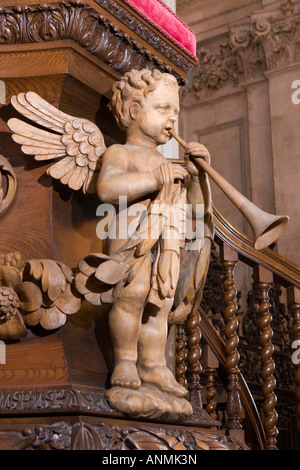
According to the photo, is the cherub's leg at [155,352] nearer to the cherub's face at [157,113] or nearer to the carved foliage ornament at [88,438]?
the carved foliage ornament at [88,438]

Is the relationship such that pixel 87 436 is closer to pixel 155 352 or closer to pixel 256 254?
pixel 155 352

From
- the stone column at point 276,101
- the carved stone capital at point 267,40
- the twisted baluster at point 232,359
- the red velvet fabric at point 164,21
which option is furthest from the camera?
the carved stone capital at point 267,40

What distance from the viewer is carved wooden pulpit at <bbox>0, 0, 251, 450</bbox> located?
60.0 inches

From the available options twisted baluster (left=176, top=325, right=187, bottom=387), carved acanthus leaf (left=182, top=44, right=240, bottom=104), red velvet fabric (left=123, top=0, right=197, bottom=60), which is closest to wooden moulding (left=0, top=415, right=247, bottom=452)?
red velvet fabric (left=123, top=0, right=197, bottom=60)

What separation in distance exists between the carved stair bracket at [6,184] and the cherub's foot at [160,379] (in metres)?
0.57

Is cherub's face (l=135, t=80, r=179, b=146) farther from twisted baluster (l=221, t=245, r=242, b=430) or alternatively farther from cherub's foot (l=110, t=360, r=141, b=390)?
twisted baluster (l=221, t=245, r=242, b=430)

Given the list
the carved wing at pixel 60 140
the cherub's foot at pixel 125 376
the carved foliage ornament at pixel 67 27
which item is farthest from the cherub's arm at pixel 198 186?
the cherub's foot at pixel 125 376

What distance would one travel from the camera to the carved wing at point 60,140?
5.71 feet

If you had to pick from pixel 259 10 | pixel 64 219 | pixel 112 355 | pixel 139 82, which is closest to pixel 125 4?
pixel 139 82

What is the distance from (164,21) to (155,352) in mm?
1061

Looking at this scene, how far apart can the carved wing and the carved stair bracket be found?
0.08m

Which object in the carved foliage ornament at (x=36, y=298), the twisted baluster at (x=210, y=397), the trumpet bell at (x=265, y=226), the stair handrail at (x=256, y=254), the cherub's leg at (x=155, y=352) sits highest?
the stair handrail at (x=256, y=254)
